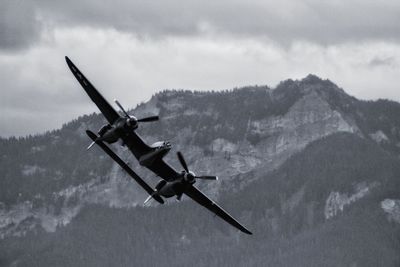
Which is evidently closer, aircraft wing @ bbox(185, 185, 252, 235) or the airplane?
the airplane

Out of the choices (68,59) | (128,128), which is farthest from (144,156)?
(68,59)

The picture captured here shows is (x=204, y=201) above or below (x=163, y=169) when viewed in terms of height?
below

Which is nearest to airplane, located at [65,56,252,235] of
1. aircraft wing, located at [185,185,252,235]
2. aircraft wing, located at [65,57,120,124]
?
aircraft wing, located at [65,57,120,124]

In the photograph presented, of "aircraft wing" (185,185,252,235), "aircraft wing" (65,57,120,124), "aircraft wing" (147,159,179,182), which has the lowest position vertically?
"aircraft wing" (185,185,252,235)

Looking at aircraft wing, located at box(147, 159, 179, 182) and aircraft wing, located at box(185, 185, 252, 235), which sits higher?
aircraft wing, located at box(147, 159, 179, 182)

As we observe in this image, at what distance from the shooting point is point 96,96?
13825cm

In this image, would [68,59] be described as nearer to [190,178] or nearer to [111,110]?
[111,110]

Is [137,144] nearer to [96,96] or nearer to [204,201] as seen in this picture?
[96,96]

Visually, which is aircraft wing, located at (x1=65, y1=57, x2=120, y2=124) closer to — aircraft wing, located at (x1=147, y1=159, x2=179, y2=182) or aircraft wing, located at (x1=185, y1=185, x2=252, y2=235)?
aircraft wing, located at (x1=147, y1=159, x2=179, y2=182)

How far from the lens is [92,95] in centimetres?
13875

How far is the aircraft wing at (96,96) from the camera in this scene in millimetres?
136750

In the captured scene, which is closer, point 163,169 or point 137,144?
point 137,144

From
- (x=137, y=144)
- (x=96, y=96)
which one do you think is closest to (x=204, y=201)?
(x=137, y=144)

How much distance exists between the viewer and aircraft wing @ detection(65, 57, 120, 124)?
13675cm
